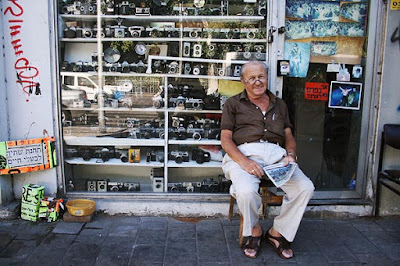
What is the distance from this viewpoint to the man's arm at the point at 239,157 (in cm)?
272

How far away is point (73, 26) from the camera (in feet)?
12.0

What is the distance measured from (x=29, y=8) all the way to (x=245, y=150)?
2.41 m

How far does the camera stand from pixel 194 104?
3.82 meters

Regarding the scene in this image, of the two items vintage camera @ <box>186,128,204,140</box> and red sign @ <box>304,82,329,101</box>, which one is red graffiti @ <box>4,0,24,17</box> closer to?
vintage camera @ <box>186,128,204,140</box>

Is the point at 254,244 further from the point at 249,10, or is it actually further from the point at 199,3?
the point at 199,3

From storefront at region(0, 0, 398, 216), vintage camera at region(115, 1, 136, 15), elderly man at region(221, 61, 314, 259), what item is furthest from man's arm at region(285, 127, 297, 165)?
vintage camera at region(115, 1, 136, 15)

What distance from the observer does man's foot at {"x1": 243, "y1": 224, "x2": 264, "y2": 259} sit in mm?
2737

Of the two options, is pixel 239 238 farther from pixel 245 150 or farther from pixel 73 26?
pixel 73 26

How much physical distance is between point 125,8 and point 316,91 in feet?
7.38

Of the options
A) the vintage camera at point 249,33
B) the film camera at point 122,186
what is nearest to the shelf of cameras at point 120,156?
the film camera at point 122,186

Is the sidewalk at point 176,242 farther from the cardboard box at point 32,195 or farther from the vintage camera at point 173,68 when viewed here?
the vintage camera at point 173,68

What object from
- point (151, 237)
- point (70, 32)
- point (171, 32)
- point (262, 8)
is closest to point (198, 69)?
point (171, 32)

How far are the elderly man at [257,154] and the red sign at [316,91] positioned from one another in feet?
2.17

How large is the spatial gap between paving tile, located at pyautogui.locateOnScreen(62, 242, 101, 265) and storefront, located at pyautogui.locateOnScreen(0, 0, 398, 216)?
0.67 meters
